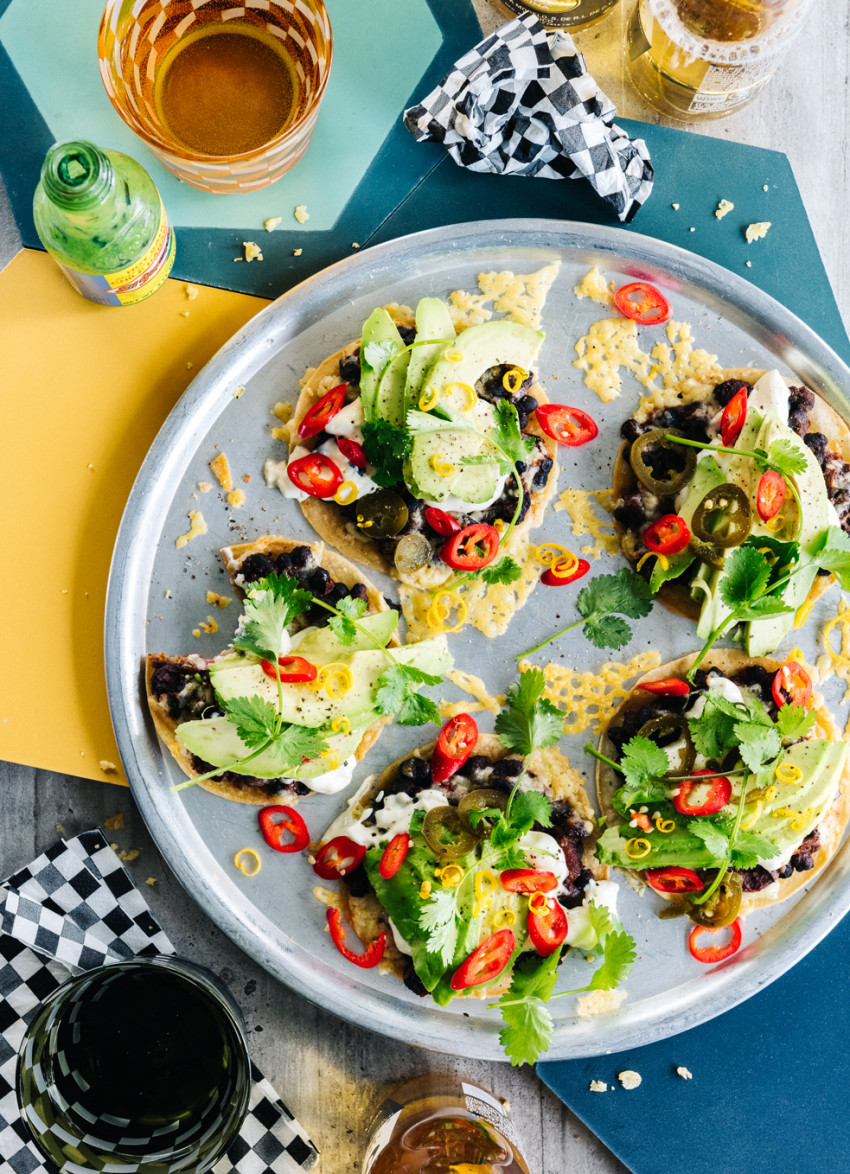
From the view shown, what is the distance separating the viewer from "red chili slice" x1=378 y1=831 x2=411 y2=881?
Answer: 283 cm

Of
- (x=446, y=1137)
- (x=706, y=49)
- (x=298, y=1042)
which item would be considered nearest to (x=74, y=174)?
(x=706, y=49)

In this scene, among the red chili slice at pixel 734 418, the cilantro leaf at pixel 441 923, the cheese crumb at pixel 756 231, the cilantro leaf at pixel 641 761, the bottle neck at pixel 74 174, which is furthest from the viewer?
the cheese crumb at pixel 756 231

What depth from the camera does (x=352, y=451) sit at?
113 inches

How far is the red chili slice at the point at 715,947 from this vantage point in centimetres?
304

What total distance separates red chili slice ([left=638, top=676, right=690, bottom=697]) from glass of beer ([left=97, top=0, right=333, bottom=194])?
6.94 feet

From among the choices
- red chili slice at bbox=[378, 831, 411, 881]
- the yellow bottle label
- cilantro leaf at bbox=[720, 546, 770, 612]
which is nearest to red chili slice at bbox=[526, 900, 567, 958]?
red chili slice at bbox=[378, 831, 411, 881]

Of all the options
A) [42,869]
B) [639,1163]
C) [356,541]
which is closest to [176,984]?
[42,869]

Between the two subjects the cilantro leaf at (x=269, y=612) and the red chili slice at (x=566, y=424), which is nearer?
the cilantro leaf at (x=269, y=612)

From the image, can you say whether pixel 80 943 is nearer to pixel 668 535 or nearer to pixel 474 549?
pixel 474 549

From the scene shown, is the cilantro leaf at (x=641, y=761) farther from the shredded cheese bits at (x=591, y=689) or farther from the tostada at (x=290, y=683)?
the tostada at (x=290, y=683)

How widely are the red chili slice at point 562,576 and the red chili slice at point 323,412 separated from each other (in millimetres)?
884

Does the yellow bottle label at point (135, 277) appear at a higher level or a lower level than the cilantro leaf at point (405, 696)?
higher

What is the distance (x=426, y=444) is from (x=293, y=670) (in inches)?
32.4

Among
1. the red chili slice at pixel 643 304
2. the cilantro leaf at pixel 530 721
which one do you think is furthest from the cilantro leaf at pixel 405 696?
the red chili slice at pixel 643 304
